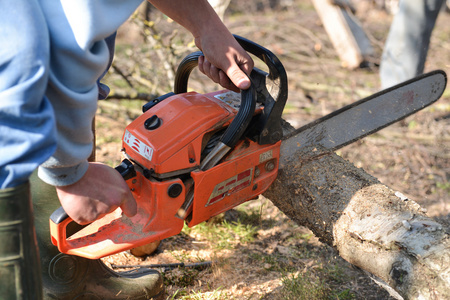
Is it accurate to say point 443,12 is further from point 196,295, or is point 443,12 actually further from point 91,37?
point 91,37

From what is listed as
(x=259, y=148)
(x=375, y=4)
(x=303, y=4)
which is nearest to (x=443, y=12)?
(x=375, y=4)

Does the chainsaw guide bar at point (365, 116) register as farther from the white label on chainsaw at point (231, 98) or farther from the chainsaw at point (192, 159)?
the white label on chainsaw at point (231, 98)

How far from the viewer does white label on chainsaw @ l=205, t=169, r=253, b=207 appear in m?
1.73

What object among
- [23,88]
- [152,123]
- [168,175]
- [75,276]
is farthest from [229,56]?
[75,276]

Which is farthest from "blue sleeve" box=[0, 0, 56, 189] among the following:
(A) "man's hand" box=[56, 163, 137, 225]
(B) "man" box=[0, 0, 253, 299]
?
(A) "man's hand" box=[56, 163, 137, 225]

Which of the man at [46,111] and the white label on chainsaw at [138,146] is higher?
the man at [46,111]

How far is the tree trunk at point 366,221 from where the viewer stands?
1.43 m

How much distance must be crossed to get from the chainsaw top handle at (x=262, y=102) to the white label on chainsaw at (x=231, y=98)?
9 cm

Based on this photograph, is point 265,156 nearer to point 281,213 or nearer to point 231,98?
point 231,98

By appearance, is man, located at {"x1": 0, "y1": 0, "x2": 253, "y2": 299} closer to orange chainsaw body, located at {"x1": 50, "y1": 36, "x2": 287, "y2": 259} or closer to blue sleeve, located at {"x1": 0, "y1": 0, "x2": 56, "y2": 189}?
blue sleeve, located at {"x1": 0, "y1": 0, "x2": 56, "y2": 189}

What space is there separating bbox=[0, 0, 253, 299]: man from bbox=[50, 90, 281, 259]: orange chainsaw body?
386mm

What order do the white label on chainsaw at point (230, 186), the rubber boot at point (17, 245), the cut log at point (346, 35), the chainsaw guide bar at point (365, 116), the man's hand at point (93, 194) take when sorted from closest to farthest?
the rubber boot at point (17, 245) → the man's hand at point (93, 194) → the white label on chainsaw at point (230, 186) → the chainsaw guide bar at point (365, 116) → the cut log at point (346, 35)

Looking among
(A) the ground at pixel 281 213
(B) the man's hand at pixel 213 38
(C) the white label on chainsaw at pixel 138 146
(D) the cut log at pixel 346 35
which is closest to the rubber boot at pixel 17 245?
(C) the white label on chainsaw at pixel 138 146

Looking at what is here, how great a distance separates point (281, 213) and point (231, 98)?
133 cm
